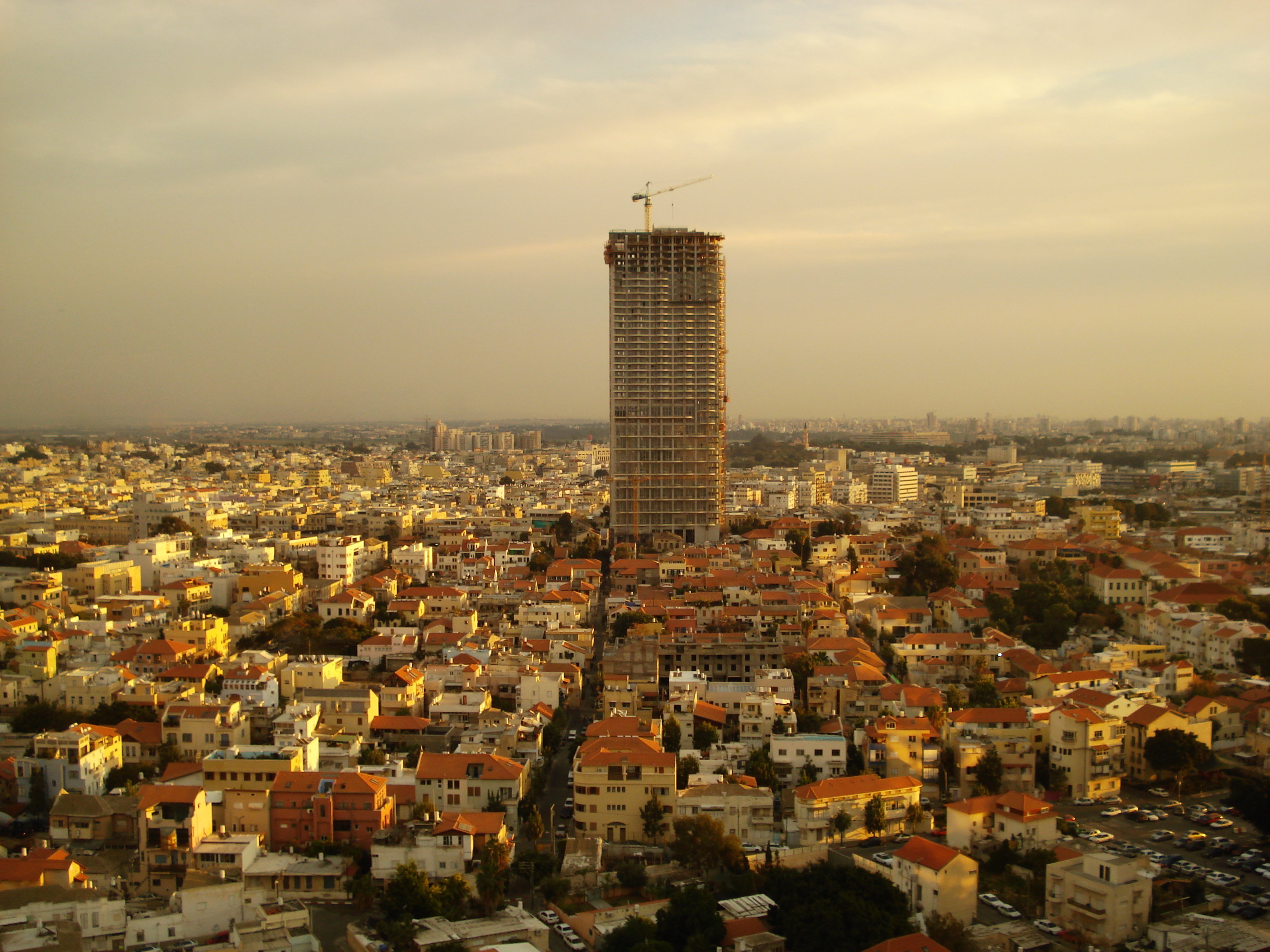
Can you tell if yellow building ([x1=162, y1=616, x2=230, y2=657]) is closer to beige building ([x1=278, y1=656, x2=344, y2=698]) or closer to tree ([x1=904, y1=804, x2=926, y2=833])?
beige building ([x1=278, y1=656, x2=344, y2=698])

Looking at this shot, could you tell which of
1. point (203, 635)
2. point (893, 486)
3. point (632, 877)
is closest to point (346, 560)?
point (203, 635)

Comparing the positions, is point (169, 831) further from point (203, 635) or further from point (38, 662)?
point (203, 635)

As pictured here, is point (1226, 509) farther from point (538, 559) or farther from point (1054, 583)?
point (538, 559)

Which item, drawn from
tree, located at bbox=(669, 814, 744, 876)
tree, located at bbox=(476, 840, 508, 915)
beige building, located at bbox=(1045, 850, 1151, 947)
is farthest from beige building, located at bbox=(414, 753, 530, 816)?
beige building, located at bbox=(1045, 850, 1151, 947)

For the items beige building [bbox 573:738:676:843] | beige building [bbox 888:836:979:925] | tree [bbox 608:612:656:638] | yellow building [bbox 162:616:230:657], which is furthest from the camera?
tree [bbox 608:612:656:638]

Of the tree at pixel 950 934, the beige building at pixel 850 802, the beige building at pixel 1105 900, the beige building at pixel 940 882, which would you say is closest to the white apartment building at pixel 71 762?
the beige building at pixel 850 802

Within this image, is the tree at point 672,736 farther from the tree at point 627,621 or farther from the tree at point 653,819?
the tree at point 627,621

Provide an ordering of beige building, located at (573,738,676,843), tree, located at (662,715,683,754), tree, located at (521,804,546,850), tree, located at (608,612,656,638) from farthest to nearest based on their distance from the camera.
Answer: tree, located at (608,612,656,638) < tree, located at (662,715,683,754) < beige building, located at (573,738,676,843) < tree, located at (521,804,546,850)
